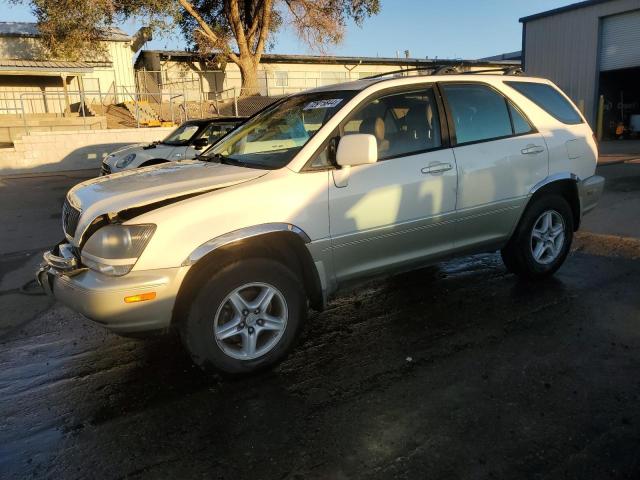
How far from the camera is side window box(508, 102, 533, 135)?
15.2 ft

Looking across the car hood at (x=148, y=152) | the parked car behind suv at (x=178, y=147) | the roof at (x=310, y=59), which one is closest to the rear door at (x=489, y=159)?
the parked car behind suv at (x=178, y=147)

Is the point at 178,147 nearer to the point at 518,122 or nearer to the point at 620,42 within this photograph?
the point at 518,122

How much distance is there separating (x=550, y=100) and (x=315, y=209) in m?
2.92

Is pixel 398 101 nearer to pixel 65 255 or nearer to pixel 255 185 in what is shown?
pixel 255 185

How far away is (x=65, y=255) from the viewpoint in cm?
345

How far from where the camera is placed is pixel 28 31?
2567 cm

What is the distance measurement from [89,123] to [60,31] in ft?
17.9

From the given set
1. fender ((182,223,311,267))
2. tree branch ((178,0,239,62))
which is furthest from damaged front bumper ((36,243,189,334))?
tree branch ((178,0,239,62))

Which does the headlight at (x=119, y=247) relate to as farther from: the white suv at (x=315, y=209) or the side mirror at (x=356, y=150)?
the side mirror at (x=356, y=150)

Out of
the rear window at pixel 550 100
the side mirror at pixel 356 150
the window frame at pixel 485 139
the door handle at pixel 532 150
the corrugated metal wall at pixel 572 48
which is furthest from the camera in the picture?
the corrugated metal wall at pixel 572 48

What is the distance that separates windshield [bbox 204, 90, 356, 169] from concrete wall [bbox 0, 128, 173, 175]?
15.5m

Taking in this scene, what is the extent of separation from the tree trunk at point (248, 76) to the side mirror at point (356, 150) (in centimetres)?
2295

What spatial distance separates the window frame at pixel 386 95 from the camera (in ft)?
11.9

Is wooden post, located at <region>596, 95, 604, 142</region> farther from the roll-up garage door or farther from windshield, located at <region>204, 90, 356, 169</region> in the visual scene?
windshield, located at <region>204, 90, 356, 169</region>
